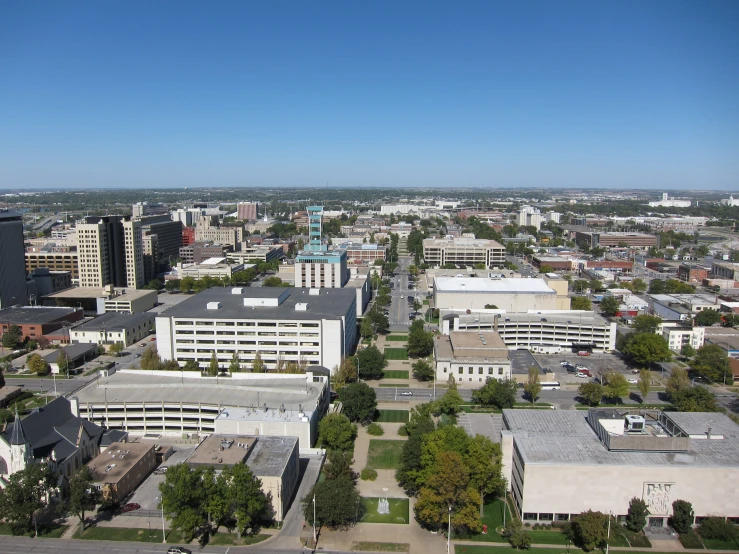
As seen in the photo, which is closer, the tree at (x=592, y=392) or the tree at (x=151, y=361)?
the tree at (x=592, y=392)

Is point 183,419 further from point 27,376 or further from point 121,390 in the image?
point 27,376

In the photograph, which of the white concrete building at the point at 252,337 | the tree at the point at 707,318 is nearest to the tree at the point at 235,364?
the white concrete building at the point at 252,337

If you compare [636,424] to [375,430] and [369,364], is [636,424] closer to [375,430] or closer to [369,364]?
[375,430]

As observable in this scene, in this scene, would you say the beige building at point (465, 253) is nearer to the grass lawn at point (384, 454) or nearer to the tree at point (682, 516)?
the grass lawn at point (384, 454)

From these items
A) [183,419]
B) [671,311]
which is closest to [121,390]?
[183,419]

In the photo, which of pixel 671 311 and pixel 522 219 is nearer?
pixel 671 311

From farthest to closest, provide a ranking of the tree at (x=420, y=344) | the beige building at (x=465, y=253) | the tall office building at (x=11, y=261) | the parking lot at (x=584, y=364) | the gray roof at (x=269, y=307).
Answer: the beige building at (x=465, y=253) < the tall office building at (x=11, y=261) < the tree at (x=420, y=344) < the parking lot at (x=584, y=364) < the gray roof at (x=269, y=307)

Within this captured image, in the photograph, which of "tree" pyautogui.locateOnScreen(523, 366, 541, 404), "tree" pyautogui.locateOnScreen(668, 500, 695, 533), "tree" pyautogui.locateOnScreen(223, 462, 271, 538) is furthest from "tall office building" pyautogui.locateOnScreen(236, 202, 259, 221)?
"tree" pyautogui.locateOnScreen(668, 500, 695, 533)
